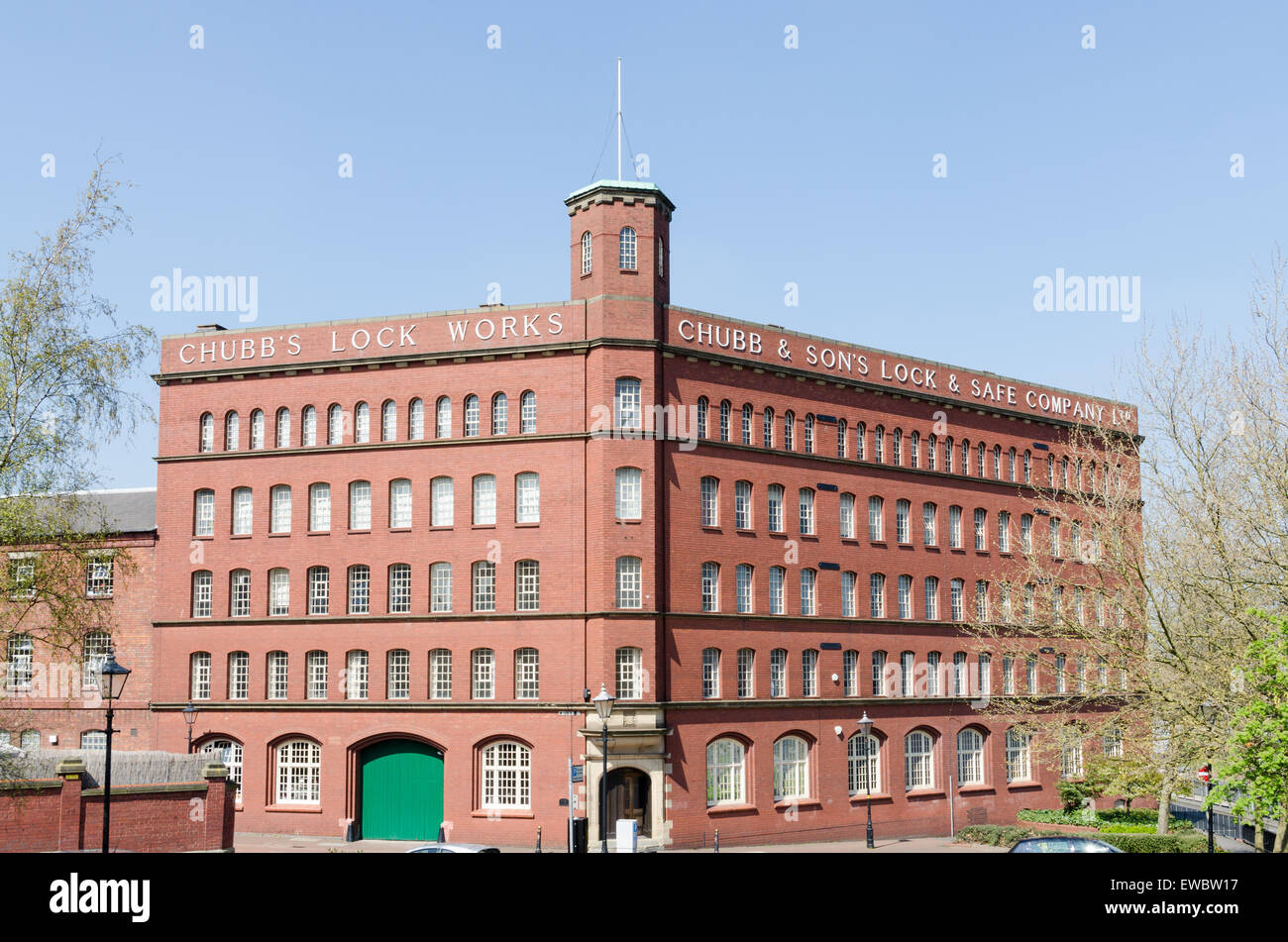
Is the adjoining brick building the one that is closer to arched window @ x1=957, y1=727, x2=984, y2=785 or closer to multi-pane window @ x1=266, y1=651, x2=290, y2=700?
multi-pane window @ x1=266, y1=651, x2=290, y2=700

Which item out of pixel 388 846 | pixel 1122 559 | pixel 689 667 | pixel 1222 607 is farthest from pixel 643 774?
pixel 1222 607

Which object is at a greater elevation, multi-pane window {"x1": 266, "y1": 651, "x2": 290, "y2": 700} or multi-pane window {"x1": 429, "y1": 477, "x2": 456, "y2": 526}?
multi-pane window {"x1": 429, "y1": 477, "x2": 456, "y2": 526}

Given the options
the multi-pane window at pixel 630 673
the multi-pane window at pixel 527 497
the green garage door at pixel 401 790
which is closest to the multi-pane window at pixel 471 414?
the multi-pane window at pixel 527 497

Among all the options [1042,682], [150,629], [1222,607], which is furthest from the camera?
[1042,682]

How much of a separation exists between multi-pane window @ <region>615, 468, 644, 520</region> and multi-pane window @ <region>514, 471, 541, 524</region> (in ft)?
10.2

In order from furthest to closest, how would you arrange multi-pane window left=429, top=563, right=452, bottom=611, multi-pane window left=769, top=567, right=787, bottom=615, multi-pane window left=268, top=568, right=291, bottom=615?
multi-pane window left=769, top=567, right=787, bottom=615, multi-pane window left=268, top=568, right=291, bottom=615, multi-pane window left=429, top=563, right=452, bottom=611

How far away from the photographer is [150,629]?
1781 inches

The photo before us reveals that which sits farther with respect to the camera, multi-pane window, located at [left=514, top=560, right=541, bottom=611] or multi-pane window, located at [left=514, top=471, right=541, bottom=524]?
multi-pane window, located at [left=514, top=471, right=541, bottom=524]

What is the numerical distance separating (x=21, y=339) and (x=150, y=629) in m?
27.9

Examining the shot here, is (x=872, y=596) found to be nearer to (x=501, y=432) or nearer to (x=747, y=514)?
(x=747, y=514)

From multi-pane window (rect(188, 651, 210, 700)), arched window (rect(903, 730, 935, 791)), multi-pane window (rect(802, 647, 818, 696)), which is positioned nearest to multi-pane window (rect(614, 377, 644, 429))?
multi-pane window (rect(802, 647, 818, 696))

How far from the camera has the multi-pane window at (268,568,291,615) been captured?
144 ft

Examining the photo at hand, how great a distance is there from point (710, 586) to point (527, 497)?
7727 millimetres

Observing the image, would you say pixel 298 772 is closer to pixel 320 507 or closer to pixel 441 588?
pixel 441 588
